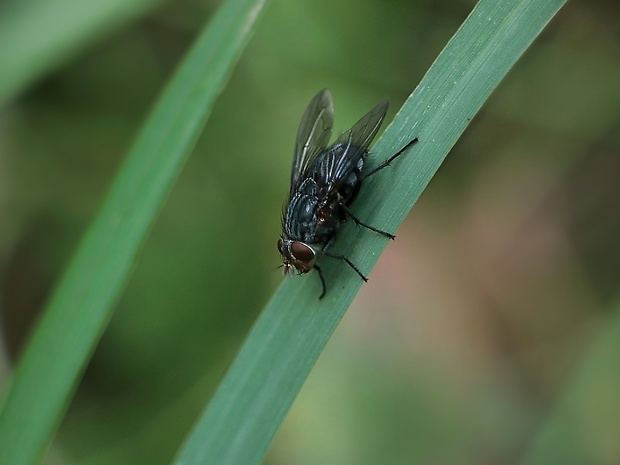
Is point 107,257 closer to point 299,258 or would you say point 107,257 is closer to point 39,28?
point 299,258

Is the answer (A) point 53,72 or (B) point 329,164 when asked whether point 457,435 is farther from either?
(A) point 53,72

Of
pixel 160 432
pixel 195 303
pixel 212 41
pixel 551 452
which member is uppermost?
pixel 212 41

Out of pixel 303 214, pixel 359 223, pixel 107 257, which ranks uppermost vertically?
pixel 359 223

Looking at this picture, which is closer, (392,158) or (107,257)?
(107,257)

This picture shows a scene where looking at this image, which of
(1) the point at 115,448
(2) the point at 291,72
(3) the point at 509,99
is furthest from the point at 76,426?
(3) the point at 509,99

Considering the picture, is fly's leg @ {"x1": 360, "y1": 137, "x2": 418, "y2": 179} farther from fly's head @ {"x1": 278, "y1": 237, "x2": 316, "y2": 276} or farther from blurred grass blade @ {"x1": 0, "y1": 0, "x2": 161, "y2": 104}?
blurred grass blade @ {"x1": 0, "y1": 0, "x2": 161, "y2": 104}

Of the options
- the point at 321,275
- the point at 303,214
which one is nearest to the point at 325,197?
the point at 303,214
